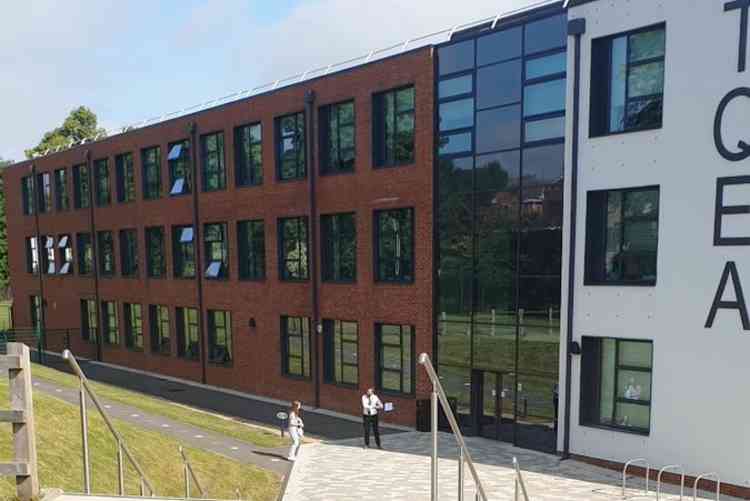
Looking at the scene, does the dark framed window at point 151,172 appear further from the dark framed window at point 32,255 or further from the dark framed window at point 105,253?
the dark framed window at point 32,255

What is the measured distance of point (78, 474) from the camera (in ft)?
31.4

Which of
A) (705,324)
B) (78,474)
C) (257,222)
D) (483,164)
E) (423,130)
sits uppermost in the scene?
(423,130)

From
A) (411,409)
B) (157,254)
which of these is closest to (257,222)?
(157,254)

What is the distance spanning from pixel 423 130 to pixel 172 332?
56.3 feet

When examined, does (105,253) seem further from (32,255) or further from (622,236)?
(622,236)

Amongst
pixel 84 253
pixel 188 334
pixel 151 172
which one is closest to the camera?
pixel 188 334

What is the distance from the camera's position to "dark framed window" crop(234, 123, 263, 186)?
922 inches

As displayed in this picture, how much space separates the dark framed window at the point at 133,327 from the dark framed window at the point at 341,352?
1410 centimetres

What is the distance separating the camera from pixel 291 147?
72.3 ft

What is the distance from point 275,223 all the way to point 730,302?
619 inches

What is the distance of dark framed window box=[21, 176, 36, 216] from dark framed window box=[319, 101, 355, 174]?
2754cm

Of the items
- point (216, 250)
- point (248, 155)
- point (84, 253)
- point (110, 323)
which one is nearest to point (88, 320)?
point (110, 323)

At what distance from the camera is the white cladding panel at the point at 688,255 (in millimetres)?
11844

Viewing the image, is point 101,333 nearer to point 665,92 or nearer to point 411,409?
point 411,409
